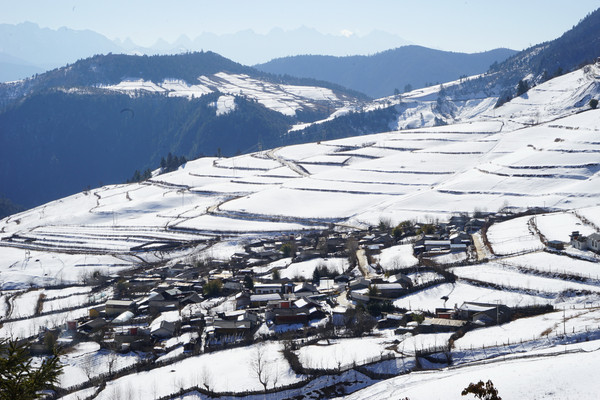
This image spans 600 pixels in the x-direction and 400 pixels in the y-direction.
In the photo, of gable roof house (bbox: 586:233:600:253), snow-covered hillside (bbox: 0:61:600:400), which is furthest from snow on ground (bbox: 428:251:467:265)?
gable roof house (bbox: 586:233:600:253)

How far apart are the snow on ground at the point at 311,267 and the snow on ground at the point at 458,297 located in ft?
30.7

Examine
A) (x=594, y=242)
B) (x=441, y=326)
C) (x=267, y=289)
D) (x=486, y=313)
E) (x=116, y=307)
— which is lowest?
(x=116, y=307)

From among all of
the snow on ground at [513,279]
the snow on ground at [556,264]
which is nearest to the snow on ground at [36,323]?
the snow on ground at [513,279]

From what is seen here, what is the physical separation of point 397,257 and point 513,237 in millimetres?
8746

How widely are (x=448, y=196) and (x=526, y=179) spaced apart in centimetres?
910

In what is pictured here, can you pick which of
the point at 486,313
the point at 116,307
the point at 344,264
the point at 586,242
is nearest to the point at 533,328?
the point at 486,313

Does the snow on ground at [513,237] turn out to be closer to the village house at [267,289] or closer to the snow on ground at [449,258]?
the snow on ground at [449,258]

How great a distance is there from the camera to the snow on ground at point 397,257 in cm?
4425

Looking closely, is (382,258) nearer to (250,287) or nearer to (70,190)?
(250,287)

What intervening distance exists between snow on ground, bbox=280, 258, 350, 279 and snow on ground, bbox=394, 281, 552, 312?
9360 millimetres

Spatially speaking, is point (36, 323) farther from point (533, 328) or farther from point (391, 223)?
point (391, 223)

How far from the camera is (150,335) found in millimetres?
34656

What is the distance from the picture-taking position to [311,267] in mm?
47625

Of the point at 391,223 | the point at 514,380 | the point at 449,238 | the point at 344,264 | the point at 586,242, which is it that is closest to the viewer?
the point at 514,380
